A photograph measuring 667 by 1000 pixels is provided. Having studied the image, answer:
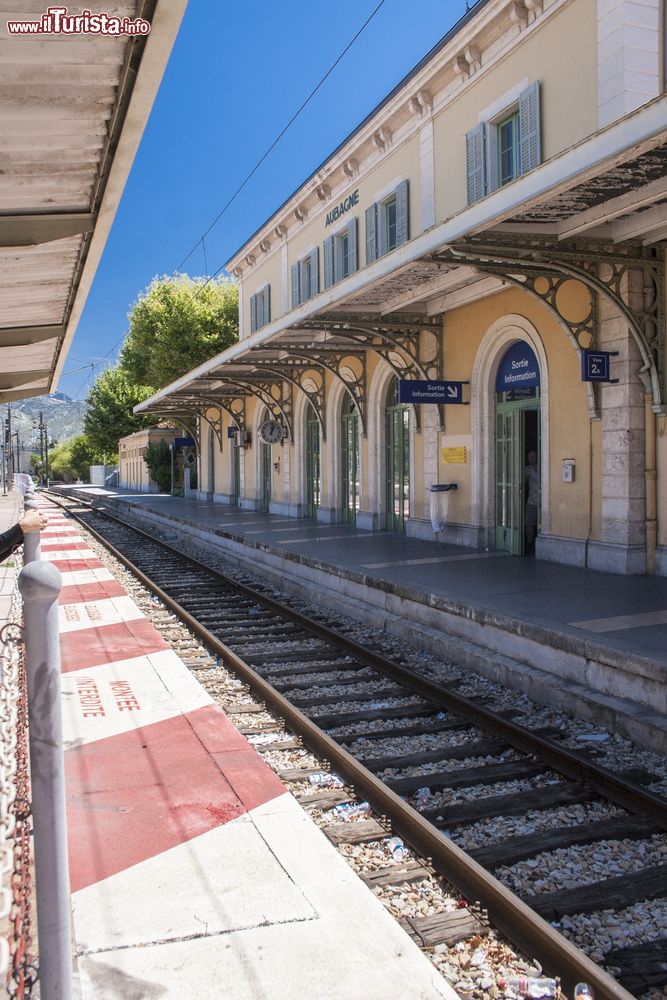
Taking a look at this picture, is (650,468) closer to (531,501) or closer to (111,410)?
(531,501)

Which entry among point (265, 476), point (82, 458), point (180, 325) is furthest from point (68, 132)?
point (82, 458)

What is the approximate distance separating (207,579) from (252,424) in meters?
14.4

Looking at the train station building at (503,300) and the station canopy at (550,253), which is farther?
the train station building at (503,300)

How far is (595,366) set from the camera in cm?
1001

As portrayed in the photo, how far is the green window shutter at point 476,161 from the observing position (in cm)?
1356

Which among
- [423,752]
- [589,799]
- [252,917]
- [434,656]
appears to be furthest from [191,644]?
[252,917]

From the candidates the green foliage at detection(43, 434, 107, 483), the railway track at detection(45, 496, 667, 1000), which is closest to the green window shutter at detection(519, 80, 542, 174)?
the railway track at detection(45, 496, 667, 1000)

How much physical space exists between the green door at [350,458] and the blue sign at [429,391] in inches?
210

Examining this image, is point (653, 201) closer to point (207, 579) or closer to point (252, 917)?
point (252, 917)

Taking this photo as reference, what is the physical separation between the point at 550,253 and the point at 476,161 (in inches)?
204

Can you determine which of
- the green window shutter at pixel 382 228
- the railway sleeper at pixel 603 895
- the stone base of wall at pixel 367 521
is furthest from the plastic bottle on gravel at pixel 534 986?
the green window shutter at pixel 382 228

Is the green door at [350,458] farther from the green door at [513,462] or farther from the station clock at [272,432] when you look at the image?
the green door at [513,462]

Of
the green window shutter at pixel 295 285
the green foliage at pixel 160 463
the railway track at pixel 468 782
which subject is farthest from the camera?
the green foliage at pixel 160 463

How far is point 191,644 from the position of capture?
8.64 meters
